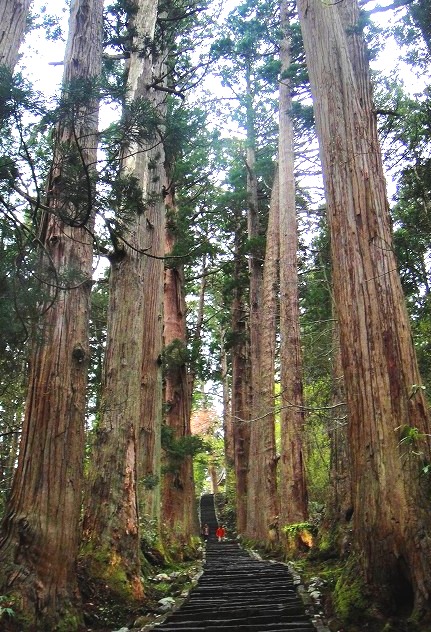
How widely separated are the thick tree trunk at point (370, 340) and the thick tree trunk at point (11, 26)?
10.3 feet

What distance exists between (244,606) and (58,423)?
94.6 inches

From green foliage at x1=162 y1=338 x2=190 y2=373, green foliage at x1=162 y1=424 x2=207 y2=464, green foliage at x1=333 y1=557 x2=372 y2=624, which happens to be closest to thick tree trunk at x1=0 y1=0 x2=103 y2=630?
green foliage at x1=333 y1=557 x2=372 y2=624

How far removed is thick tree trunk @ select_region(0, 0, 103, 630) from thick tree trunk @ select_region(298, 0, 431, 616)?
7.63ft

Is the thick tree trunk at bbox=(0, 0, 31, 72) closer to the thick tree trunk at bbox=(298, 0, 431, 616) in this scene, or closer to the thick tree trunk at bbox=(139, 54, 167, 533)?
the thick tree trunk at bbox=(139, 54, 167, 533)

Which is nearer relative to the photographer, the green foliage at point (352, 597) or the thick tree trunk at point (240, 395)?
the green foliage at point (352, 597)

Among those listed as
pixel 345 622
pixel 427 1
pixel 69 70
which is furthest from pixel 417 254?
pixel 345 622

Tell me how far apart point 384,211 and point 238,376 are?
16960 millimetres

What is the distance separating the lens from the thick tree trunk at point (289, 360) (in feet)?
36.5

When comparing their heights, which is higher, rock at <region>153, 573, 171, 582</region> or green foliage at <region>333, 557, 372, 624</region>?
green foliage at <region>333, 557, 372, 624</region>

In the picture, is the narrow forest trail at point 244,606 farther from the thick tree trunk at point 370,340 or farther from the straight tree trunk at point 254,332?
the straight tree trunk at point 254,332

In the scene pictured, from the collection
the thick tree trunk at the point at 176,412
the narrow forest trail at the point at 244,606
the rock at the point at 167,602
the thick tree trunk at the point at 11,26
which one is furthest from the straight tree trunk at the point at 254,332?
the thick tree trunk at the point at 11,26

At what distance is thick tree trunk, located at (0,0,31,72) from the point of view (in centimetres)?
545

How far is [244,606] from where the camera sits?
Answer: 193 inches

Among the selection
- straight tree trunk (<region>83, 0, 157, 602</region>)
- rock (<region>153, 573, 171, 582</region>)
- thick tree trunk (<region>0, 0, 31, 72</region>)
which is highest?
thick tree trunk (<region>0, 0, 31, 72</region>)
